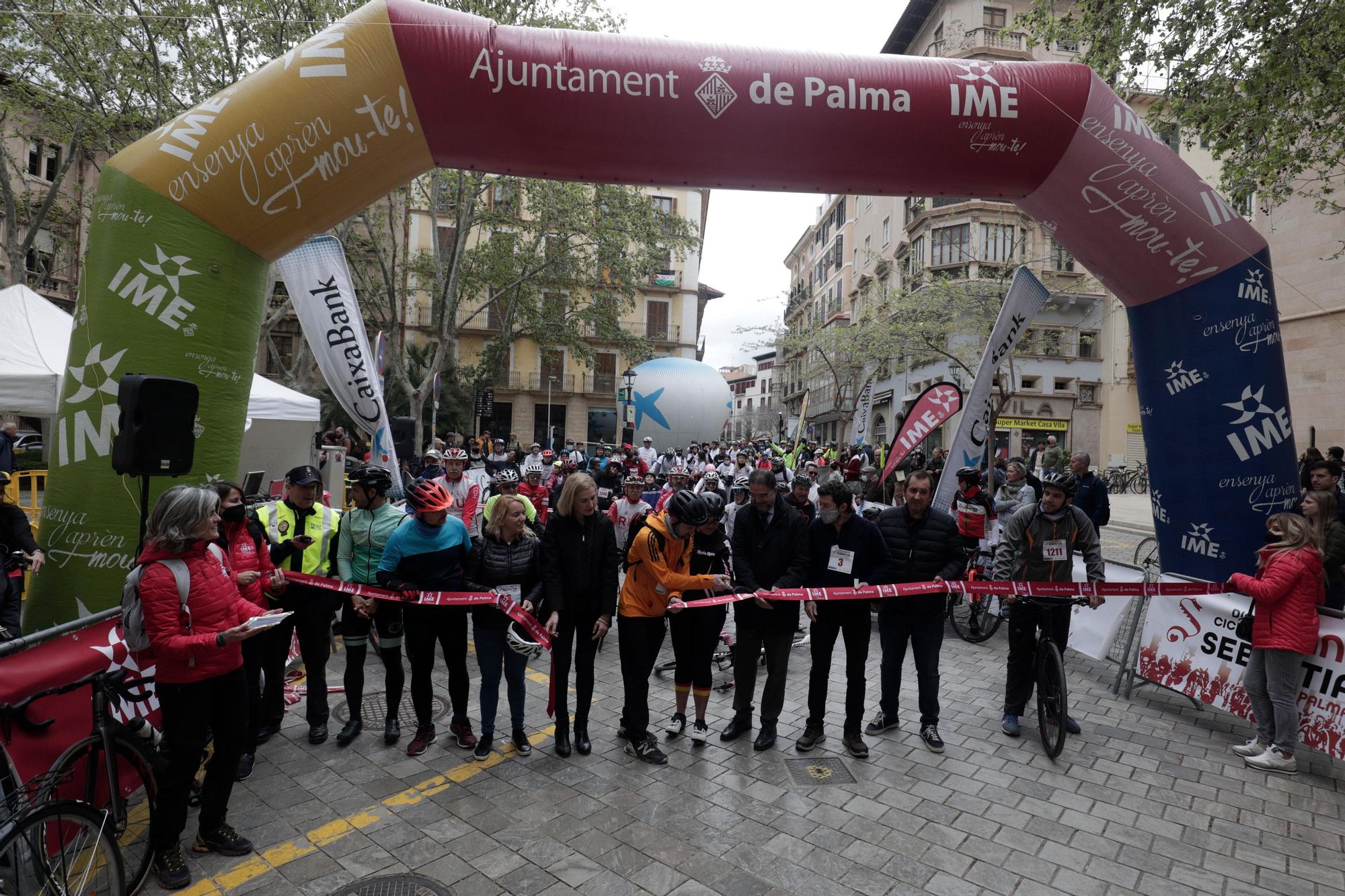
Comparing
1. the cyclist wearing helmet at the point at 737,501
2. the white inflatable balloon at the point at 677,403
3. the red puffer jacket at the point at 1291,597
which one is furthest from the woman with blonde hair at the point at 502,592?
the white inflatable balloon at the point at 677,403

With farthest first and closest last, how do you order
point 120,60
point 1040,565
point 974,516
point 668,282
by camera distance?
point 668,282
point 120,60
point 974,516
point 1040,565

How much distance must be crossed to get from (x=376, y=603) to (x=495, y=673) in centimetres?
96

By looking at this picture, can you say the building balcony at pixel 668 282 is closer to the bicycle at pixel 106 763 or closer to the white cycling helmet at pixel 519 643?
the white cycling helmet at pixel 519 643

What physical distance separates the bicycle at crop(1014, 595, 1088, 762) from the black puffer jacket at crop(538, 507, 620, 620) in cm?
316

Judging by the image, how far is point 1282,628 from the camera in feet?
15.9

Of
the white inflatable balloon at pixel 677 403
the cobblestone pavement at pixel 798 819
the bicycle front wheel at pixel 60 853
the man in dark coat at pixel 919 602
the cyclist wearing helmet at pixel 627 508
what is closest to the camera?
the bicycle front wheel at pixel 60 853

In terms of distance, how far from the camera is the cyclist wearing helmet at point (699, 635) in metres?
5.02

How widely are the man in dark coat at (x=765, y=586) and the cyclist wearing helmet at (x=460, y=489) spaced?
4.20 meters

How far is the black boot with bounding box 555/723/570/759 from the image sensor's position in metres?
4.89

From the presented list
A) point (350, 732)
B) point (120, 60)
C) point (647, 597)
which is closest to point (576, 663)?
point (647, 597)

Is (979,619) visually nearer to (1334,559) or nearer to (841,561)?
(1334,559)

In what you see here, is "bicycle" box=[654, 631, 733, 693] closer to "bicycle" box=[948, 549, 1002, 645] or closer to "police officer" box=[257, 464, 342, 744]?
"bicycle" box=[948, 549, 1002, 645]

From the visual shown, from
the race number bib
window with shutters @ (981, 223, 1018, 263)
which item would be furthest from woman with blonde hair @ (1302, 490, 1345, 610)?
window with shutters @ (981, 223, 1018, 263)

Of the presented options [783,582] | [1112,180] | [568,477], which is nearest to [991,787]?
[783,582]
